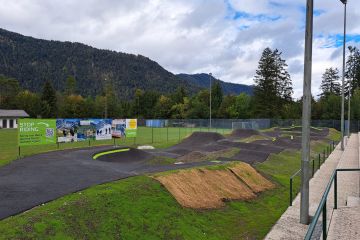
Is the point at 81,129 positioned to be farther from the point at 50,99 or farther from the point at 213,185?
the point at 50,99

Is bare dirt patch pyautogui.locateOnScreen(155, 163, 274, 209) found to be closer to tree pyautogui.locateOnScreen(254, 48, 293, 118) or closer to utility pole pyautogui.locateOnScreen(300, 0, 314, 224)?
utility pole pyautogui.locateOnScreen(300, 0, 314, 224)

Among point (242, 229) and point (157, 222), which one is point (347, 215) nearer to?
point (242, 229)

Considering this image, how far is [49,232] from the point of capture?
29.3 ft

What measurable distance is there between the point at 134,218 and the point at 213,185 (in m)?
6.63

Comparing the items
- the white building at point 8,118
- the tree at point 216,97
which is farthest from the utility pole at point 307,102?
the tree at point 216,97

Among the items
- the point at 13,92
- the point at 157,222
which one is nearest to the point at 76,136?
the point at 157,222

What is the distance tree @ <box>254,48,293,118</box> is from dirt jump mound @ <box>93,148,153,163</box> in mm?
74125

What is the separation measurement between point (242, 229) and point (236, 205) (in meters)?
2.91

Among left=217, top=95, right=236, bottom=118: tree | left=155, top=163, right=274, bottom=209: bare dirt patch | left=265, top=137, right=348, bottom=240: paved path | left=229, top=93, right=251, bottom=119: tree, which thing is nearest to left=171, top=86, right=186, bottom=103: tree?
left=217, top=95, right=236, bottom=118: tree

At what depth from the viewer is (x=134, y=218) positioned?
37.0ft

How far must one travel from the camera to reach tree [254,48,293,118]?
315 ft

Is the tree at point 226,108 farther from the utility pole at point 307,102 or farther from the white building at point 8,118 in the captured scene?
the utility pole at point 307,102

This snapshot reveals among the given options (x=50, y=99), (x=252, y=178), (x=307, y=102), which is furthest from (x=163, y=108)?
(x=307, y=102)

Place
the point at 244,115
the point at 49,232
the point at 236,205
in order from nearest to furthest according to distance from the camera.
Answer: the point at 49,232
the point at 236,205
the point at 244,115
